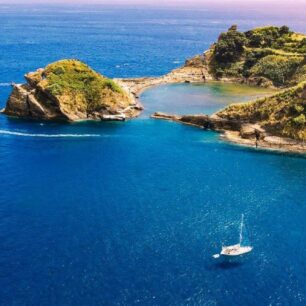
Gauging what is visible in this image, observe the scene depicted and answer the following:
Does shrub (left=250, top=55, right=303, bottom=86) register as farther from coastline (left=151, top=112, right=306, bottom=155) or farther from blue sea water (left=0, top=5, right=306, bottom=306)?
blue sea water (left=0, top=5, right=306, bottom=306)

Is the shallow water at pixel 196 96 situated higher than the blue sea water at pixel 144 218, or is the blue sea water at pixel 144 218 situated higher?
the shallow water at pixel 196 96

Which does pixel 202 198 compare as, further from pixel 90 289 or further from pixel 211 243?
pixel 90 289

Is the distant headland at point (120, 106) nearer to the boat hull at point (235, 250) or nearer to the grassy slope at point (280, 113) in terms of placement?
the grassy slope at point (280, 113)

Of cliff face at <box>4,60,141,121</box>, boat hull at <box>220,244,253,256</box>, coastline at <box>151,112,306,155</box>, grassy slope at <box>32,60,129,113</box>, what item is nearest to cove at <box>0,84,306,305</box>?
boat hull at <box>220,244,253,256</box>

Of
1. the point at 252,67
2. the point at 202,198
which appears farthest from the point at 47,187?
the point at 252,67

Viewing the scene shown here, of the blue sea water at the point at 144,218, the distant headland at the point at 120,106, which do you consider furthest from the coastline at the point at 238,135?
the blue sea water at the point at 144,218

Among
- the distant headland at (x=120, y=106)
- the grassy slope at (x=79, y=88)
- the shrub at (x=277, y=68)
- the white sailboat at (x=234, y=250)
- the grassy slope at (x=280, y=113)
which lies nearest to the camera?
the white sailboat at (x=234, y=250)

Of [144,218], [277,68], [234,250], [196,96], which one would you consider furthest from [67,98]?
[277,68]
